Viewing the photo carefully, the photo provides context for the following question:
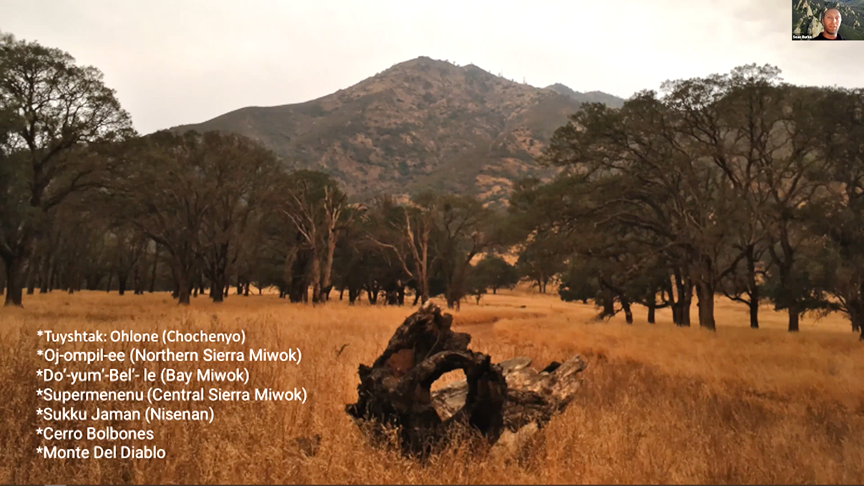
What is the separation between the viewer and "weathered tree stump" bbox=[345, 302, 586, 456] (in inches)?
155

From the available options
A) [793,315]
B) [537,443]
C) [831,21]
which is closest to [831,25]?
[831,21]

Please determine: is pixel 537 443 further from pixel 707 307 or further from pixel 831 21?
pixel 707 307

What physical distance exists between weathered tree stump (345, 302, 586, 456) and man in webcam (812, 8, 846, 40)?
4.86m

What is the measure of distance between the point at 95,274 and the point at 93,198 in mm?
37920

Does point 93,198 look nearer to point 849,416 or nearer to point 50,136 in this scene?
point 50,136

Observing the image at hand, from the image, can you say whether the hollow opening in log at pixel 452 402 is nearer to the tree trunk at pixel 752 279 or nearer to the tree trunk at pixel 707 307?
the tree trunk at pixel 707 307

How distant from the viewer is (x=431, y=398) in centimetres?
438

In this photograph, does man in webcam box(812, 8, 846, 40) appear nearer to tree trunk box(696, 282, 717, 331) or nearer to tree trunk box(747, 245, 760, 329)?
tree trunk box(747, 245, 760, 329)

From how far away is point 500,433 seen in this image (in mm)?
4160

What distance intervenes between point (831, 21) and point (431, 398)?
5.70 meters

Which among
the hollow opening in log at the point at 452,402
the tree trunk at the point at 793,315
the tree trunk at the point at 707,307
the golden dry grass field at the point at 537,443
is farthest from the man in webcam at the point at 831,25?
the tree trunk at the point at 793,315

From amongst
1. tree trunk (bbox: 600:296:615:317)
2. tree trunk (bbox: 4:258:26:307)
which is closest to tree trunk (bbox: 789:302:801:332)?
tree trunk (bbox: 600:296:615:317)

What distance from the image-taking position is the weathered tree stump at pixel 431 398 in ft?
12.9

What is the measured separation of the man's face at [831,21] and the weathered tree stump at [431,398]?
4.89 meters
